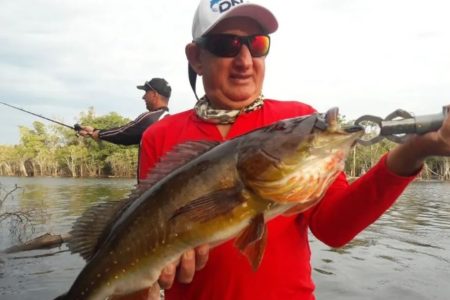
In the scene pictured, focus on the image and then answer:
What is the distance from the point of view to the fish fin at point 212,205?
2096mm

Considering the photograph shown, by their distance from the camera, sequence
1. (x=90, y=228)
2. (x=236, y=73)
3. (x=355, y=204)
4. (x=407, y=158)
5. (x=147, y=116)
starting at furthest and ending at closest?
(x=147, y=116) → (x=236, y=73) → (x=90, y=228) → (x=355, y=204) → (x=407, y=158)

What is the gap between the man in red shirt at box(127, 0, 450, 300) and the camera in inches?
91.7

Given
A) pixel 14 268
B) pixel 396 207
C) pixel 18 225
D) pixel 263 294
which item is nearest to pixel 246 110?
pixel 263 294

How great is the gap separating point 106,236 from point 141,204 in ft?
1.21

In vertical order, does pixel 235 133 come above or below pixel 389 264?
above

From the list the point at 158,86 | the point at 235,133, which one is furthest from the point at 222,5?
the point at 158,86

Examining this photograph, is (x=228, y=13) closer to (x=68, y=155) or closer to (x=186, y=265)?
(x=186, y=265)

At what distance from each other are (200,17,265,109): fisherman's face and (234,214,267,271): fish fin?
128 centimetres

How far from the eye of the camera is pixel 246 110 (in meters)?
3.18

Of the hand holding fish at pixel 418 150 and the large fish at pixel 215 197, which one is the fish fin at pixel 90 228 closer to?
the large fish at pixel 215 197

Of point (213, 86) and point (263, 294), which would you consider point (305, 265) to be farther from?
point (213, 86)

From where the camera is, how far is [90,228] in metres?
2.69

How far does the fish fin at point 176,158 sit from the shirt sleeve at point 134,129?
614 cm

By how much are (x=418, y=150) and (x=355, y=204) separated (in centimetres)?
58
